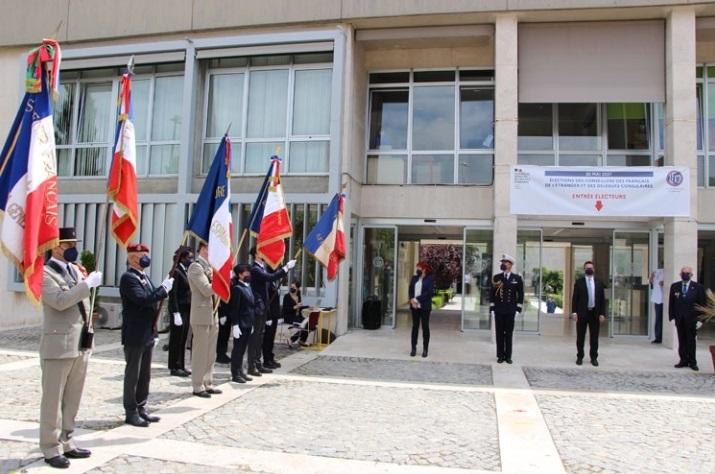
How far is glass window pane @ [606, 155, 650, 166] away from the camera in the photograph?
14.4 metres

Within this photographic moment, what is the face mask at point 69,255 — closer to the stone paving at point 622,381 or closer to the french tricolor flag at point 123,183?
the french tricolor flag at point 123,183

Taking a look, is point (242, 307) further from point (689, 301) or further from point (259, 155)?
point (689, 301)

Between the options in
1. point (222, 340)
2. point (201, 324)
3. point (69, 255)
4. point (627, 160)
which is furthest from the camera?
point (627, 160)

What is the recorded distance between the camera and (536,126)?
14.9 m

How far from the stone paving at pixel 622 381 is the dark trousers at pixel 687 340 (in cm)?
23

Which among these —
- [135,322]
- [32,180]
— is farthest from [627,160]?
[32,180]

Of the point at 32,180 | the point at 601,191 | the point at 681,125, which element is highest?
the point at 681,125

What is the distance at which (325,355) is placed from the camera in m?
11.1

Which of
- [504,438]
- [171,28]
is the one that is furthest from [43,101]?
[171,28]

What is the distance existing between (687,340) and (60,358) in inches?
398

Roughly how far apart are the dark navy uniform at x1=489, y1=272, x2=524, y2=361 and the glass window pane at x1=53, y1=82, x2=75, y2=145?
12576 millimetres

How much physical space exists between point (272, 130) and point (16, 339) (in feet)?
24.7

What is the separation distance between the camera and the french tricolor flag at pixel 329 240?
1031cm

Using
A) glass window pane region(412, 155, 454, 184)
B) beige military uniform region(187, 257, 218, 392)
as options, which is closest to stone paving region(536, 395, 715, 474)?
beige military uniform region(187, 257, 218, 392)
